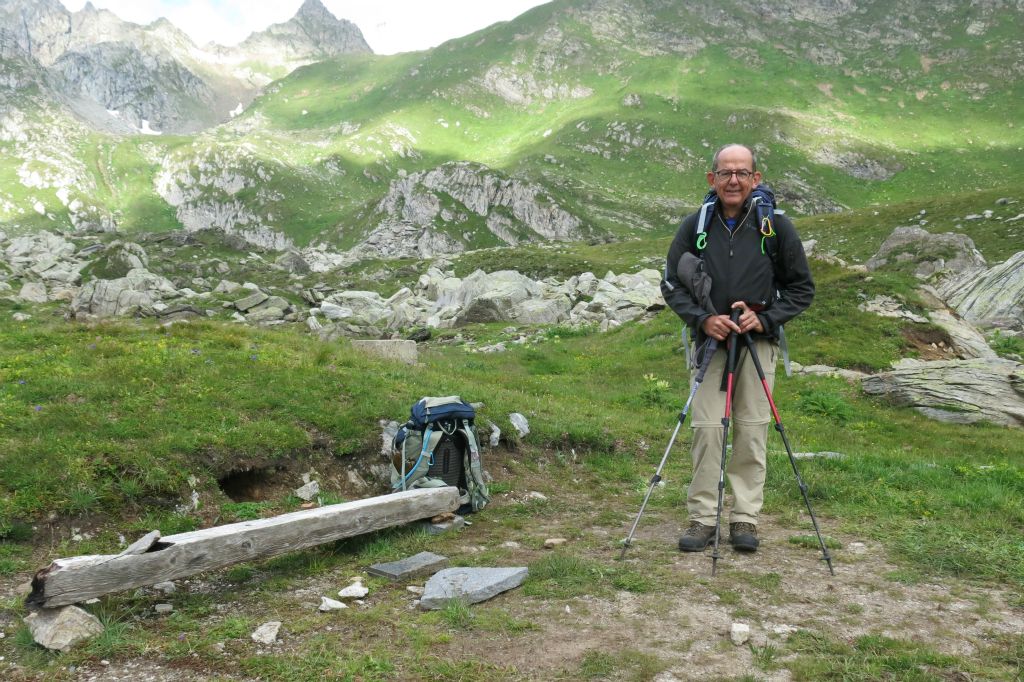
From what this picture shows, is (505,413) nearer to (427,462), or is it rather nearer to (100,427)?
(427,462)

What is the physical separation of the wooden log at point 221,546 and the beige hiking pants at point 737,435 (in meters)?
3.79

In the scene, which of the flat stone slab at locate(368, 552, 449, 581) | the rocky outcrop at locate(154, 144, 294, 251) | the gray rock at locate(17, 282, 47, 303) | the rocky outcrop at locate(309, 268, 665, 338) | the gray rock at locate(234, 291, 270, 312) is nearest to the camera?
the flat stone slab at locate(368, 552, 449, 581)

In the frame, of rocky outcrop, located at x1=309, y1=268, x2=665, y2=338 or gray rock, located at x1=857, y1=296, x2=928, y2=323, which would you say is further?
rocky outcrop, located at x1=309, y1=268, x2=665, y2=338

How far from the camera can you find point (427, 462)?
32.4 ft

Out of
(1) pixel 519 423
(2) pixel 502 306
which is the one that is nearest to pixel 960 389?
(1) pixel 519 423

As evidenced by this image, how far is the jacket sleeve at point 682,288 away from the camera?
7707 mm

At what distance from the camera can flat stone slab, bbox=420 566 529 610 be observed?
6.49 metres

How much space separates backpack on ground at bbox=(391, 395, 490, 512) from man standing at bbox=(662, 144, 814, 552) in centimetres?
375

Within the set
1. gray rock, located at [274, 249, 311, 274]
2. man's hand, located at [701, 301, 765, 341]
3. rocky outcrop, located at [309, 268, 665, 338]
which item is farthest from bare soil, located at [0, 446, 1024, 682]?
gray rock, located at [274, 249, 311, 274]

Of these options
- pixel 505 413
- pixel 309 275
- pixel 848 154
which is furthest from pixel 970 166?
pixel 505 413

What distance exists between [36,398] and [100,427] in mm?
1834

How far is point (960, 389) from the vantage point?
17.0 meters

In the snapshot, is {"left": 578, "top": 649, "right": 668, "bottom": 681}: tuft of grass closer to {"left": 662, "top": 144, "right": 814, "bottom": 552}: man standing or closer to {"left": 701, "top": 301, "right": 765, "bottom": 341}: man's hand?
{"left": 662, "top": 144, "right": 814, "bottom": 552}: man standing

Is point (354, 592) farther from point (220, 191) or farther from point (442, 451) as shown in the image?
point (220, 191)
